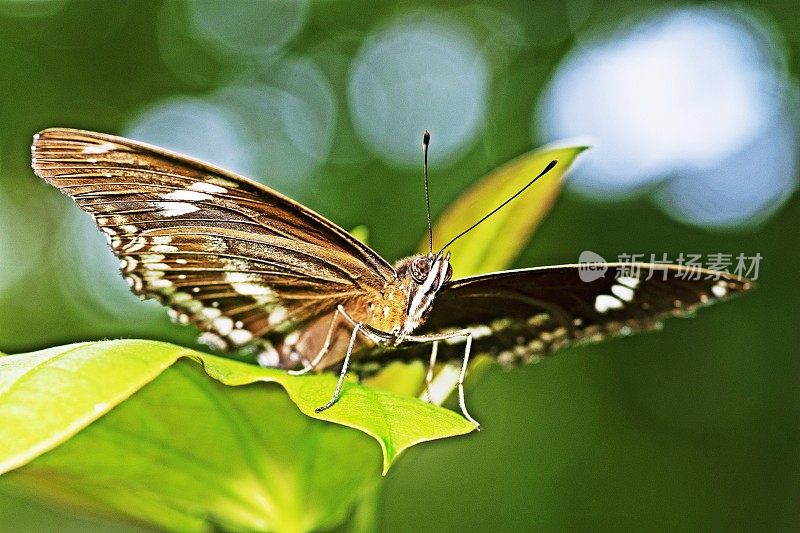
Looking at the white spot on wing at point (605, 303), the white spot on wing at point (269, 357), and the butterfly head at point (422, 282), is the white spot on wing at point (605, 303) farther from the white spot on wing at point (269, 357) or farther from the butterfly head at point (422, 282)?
the white spot on wing at point (269, 357)

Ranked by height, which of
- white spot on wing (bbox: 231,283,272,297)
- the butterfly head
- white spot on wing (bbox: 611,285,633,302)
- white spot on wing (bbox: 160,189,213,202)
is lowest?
white spot on wing (bbox: 231,283,272,297)

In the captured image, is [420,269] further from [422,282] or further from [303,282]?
[303,282]

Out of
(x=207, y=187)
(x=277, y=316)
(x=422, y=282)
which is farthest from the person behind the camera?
(x=277, y=316)

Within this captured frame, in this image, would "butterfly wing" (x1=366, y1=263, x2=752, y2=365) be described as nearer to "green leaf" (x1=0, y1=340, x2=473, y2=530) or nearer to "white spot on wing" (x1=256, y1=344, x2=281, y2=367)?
"white spot on wing" (x1=256, y1=344, x2=281, y2=367)

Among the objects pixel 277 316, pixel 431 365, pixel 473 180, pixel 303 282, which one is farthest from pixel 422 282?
pixel 473 180

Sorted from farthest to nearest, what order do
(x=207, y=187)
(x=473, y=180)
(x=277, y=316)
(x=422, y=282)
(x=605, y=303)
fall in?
(x=473, y=180)
(x=277, y=316)
(x=605, y=303)
(x=422, y=282)
(x=207, y=187)

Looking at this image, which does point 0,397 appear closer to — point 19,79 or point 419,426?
point 419,426

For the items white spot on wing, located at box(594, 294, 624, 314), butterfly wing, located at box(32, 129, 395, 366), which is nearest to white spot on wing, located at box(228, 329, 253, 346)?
butterfly wing, located at box(32, 129, 395, 366)

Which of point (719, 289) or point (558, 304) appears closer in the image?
point (719, 289)
